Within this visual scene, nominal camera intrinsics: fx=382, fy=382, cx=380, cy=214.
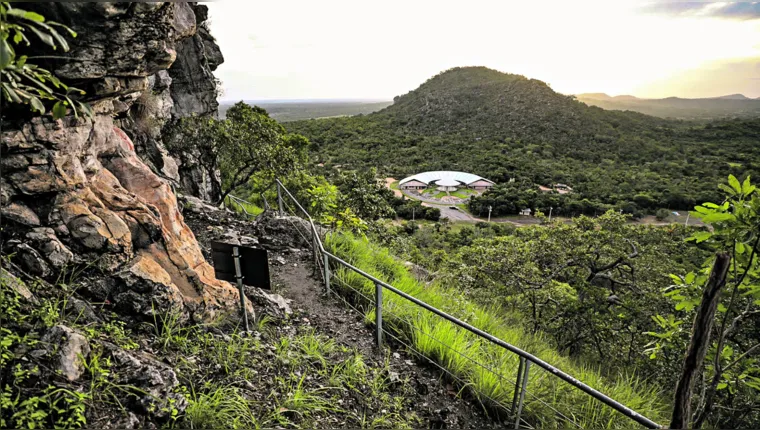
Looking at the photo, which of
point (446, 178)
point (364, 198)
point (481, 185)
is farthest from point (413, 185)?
point (364, 198)

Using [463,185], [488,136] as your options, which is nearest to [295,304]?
[463,185]

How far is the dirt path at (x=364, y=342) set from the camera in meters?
3.79

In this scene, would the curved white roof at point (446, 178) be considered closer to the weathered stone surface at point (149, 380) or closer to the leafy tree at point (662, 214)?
the leafy tree at point (662, 214)

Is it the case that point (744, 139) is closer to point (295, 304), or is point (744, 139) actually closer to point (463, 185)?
point (463, 185)

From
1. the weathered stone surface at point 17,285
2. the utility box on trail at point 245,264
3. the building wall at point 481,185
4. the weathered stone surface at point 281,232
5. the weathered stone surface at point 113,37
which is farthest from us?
the building wall at point 481,185

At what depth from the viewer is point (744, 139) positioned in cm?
7169

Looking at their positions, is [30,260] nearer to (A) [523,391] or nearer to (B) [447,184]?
(A) [523,391]

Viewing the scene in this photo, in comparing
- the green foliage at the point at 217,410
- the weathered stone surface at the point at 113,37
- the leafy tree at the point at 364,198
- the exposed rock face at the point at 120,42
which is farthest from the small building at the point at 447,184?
the green foliage at the point at 217,410

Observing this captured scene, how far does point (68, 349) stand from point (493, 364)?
4.08 meters

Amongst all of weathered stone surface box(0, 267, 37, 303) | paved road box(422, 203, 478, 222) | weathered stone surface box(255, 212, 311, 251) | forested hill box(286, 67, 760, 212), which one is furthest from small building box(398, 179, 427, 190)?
weathered stone surface box(0, 267, 37, 303)

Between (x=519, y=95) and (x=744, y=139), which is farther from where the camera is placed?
(x=519, y=95)

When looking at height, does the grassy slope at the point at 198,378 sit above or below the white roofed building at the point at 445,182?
above

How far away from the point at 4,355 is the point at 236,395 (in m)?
1.51

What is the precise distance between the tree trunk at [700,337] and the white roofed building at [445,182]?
187 feet
